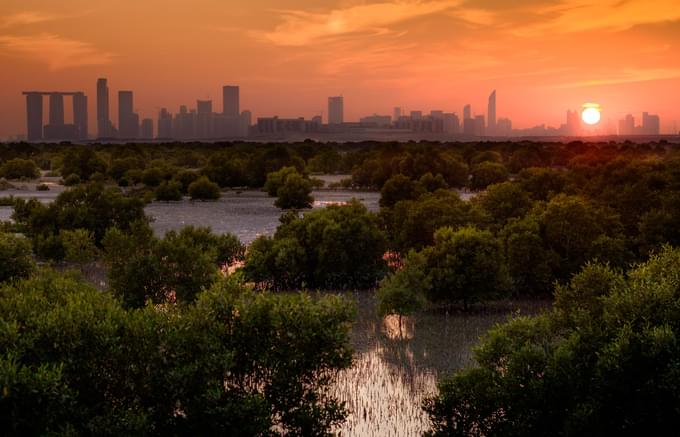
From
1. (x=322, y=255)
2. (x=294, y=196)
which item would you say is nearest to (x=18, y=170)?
(x=294, y=196)

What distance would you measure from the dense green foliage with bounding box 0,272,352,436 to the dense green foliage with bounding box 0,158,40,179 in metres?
119

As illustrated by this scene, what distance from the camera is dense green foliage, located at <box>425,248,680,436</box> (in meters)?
20.0

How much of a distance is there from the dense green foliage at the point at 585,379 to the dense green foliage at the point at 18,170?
410ft

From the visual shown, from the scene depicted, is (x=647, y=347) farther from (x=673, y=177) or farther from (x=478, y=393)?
(x=673, y=177)

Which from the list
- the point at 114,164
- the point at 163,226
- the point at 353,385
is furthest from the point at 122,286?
the point at 114,164

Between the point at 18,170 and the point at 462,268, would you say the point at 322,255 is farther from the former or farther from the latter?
the point at 18,170

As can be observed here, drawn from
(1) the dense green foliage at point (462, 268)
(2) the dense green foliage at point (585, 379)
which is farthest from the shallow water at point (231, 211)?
(2) the dense green foliage at point (585, 379)

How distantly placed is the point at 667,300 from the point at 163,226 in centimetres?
6126

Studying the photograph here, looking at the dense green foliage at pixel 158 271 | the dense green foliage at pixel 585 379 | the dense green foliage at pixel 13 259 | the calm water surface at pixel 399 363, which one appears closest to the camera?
the dense green foliage at pixel 585 379

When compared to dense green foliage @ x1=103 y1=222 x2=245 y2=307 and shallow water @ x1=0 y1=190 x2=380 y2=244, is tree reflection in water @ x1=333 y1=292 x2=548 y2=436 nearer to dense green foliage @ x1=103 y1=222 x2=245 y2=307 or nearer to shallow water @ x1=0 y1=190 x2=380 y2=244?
dense green foliage @ x1=103 y1=222 x2=245 y2=307

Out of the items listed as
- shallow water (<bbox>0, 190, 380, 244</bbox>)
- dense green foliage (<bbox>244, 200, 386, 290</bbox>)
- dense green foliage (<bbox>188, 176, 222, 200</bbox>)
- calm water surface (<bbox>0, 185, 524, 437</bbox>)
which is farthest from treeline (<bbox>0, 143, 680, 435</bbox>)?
dense green foliage (<bbox>188, 176, 222, 200</bbox>)

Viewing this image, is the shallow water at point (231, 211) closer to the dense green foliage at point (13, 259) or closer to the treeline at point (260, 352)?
the dense green foliage at point (13, 259)

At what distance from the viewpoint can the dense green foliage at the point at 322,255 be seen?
46.0m

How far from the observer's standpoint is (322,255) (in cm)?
4609
